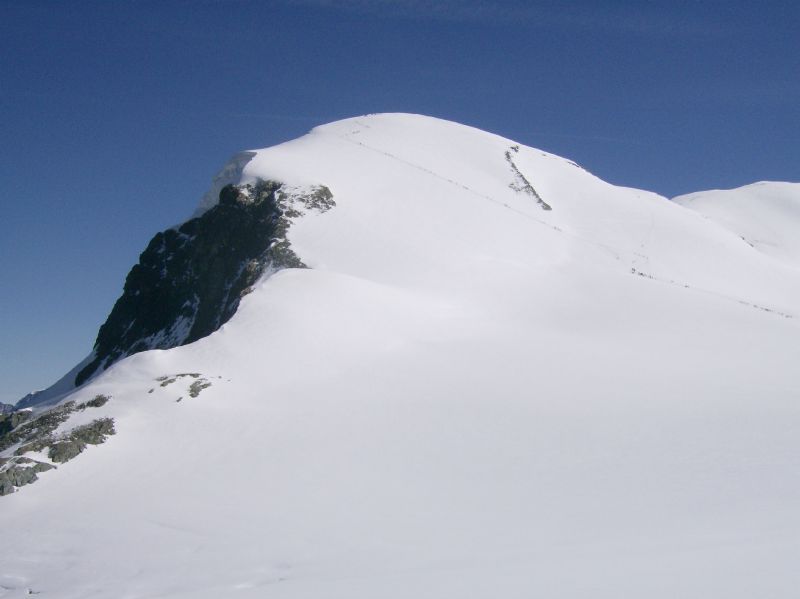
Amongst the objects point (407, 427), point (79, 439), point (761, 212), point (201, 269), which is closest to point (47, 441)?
point (79, 439)

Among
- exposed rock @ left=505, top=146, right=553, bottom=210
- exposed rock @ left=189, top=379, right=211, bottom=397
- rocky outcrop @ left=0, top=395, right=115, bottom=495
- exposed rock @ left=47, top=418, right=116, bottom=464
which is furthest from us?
exposed rock @ left=505, top=146, right=553, bottom=210

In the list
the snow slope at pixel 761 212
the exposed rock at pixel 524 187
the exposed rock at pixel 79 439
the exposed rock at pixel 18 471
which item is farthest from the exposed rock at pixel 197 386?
the snow slope at pixel 761 212

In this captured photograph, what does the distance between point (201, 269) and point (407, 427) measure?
26.4 m

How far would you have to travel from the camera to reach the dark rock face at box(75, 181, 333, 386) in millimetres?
37656

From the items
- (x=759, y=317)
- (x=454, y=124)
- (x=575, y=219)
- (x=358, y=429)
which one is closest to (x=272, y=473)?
(x=358, y=429)

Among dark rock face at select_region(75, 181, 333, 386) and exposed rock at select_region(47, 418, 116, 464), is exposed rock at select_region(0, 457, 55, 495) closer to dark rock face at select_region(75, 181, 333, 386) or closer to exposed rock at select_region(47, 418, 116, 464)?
exposed rock at select_region(47, 418, 116, 464)

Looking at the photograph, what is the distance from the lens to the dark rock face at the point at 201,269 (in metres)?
37.7

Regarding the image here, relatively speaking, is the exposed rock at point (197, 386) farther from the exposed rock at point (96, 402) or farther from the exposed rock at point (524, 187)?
the exposed rock at point (524, 187)

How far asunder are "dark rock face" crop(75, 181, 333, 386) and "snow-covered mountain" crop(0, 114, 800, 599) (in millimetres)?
208

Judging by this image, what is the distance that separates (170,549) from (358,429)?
22.8ft

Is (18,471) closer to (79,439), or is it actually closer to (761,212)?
(79,439)

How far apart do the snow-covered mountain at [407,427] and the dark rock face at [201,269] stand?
8.2 inches

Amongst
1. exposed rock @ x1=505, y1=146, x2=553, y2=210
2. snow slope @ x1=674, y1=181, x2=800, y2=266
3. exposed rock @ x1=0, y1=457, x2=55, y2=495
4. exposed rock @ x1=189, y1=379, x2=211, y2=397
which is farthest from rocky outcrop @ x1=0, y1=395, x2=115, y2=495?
snow slope @ x1=674, y1=181, x2=800, y2=266

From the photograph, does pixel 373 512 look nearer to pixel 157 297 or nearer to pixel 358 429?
pixel 358 429
